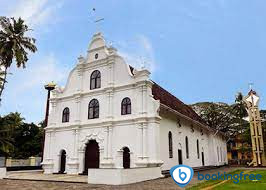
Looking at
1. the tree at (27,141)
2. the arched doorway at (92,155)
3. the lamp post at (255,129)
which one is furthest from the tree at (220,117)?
the arched doorway at (92,155)

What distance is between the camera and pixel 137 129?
18484mm

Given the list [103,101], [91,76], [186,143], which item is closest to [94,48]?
[91,76]

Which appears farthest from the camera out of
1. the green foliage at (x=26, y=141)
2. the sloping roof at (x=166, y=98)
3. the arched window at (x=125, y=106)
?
the green foliage at (x=26, y=141)

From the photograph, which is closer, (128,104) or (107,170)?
(107,170)

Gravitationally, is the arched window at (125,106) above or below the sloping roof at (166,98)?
below

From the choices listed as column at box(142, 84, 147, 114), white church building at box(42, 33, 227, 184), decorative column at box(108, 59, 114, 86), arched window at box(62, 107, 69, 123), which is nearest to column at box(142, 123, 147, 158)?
white church building at box(42, 33, 227, 184)

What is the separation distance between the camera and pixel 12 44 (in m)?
28.6

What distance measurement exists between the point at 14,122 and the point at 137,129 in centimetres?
1951

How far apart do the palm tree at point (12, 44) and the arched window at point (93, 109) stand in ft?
37.3

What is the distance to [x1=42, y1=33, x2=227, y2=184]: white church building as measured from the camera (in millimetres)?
18219

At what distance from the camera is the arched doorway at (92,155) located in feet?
66.8

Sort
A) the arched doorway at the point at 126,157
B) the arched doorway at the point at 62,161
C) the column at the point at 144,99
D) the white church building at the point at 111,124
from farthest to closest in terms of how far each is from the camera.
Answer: the arched doorway at the point at 62,161 < the arched doorway at the point at 126,157 < the column at the point at 144,99 < the white church building at the point at 111,124

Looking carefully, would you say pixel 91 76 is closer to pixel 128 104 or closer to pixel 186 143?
pixel 128 104

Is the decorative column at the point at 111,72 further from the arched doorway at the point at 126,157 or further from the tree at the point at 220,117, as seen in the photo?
the tree at the point at 220,117
